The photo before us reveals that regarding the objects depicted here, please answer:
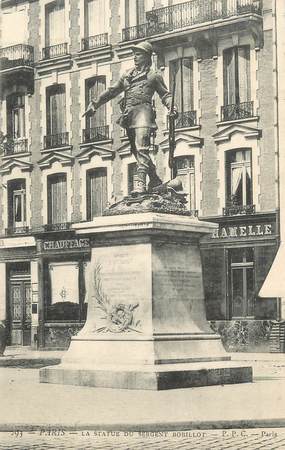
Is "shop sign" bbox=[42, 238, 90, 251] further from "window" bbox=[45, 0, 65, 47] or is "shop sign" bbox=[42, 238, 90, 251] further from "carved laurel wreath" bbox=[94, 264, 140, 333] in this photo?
"carved laurel wreath" bbox=[94, 264, 140, 333]

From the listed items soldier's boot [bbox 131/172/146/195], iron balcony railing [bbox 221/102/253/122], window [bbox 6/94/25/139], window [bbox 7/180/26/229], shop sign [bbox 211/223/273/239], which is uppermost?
window [bbox 6/94/25/139]

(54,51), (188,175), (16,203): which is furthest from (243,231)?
(54,51)

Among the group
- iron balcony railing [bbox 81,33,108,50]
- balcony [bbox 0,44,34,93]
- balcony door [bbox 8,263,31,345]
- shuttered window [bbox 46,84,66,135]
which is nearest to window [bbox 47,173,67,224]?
shuttered window [bbox 46,84,66,135]

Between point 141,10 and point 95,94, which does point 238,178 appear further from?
point 141,10

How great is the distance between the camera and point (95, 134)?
34.7 metres

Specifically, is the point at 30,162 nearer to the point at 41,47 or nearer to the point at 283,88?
the point at 41,47

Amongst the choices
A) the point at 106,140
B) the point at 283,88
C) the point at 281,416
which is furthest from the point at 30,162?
the point at 281,416

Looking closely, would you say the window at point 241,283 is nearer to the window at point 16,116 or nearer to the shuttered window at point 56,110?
the shuttered window at point 56,110

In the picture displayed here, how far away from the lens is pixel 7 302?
1437 inches

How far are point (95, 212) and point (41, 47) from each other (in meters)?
6.68

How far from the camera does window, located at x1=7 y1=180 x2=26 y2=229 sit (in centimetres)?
3671

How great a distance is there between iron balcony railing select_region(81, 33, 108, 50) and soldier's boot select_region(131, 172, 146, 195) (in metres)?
20.0

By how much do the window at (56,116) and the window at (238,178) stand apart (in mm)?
7101

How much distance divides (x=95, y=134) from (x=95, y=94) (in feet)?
4.51
